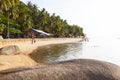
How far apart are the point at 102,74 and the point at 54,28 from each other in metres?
96.2

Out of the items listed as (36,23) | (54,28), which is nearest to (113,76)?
(36,23)

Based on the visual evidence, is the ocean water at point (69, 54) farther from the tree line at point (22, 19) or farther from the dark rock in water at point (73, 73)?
the dark rock in water at point (73, 73)

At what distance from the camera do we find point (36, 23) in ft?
274

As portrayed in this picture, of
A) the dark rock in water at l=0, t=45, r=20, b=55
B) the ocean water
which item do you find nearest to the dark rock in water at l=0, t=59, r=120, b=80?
the ocean water

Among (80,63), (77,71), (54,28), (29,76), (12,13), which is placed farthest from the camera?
(54,28)

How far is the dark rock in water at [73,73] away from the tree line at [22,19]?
120ft

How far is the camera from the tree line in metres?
52.4

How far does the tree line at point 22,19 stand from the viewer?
52.4 metres

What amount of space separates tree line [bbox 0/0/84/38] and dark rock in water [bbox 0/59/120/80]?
36507 millimetres

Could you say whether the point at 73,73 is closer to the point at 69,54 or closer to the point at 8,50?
the point at 8,50

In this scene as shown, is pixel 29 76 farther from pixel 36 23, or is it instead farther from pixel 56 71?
pixel 36 23

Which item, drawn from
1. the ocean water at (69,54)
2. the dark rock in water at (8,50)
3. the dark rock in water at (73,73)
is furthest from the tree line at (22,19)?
the dark rock in water at (73,73)

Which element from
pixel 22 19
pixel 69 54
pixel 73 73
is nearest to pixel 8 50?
pixel 69 54

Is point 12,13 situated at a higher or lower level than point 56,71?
higher
